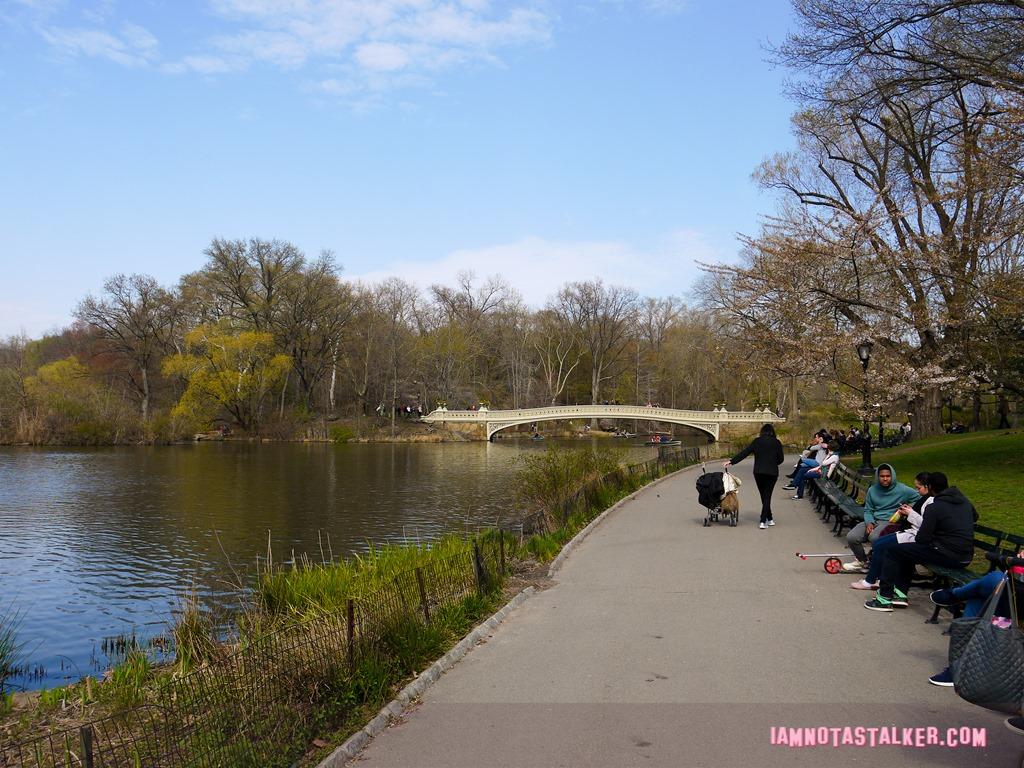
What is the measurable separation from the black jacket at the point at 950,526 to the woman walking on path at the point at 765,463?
6113mm

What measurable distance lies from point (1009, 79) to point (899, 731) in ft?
52.1

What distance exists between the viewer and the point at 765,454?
581 inches

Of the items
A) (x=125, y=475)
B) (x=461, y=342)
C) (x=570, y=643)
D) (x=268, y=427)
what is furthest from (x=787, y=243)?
(x=461, y=342)

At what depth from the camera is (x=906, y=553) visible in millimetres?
8266

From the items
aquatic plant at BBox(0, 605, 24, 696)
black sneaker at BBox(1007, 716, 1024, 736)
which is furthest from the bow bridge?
black sneaker at BBox(1007, 716, 1024, 736)

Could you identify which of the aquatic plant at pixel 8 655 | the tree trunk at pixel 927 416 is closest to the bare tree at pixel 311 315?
the tree trunk at pixel 927 416

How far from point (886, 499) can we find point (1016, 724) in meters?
6.08

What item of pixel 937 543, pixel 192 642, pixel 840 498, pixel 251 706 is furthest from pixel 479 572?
pixel 840 498

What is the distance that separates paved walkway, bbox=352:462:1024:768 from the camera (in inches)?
195

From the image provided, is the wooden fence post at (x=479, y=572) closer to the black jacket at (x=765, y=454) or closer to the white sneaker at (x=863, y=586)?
the white sneaker at (x=863, y=586)

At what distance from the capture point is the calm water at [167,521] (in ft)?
46.2

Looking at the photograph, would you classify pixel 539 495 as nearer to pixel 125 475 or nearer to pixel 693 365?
pixel 125 475

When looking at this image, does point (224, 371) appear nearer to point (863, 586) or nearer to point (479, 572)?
point (479, 572)

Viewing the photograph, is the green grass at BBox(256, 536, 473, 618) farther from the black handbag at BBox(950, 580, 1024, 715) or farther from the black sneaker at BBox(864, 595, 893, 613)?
the black handbag at BBox(950, 580, 1024, 715)
